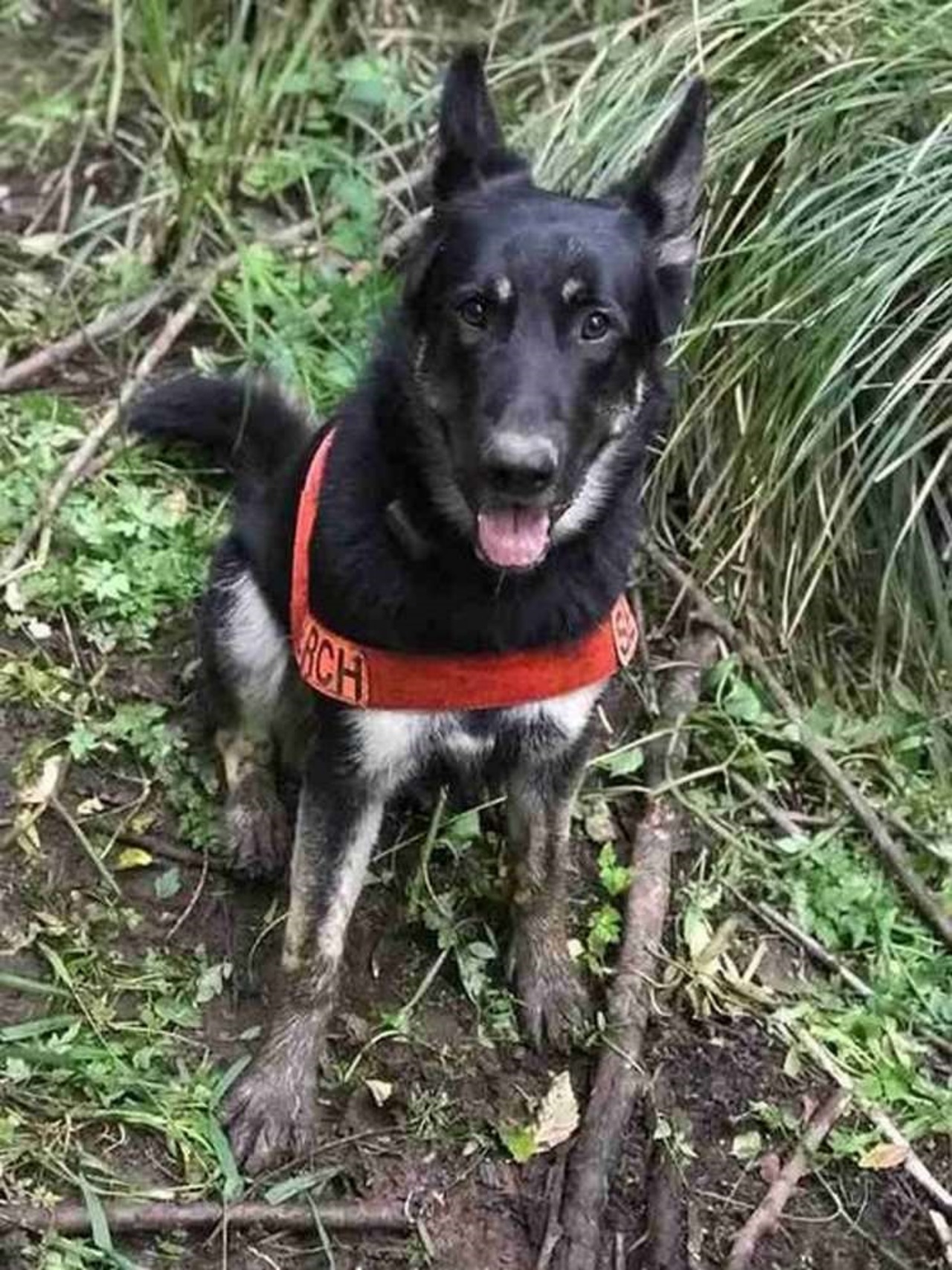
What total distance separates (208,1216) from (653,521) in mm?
1887

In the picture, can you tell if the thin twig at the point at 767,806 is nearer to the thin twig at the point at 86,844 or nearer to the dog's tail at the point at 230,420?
the dog's tail at the point at 230,420

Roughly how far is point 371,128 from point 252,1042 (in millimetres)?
2589

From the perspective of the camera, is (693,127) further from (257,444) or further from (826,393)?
(257,444)

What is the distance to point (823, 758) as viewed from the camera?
12.6 feet

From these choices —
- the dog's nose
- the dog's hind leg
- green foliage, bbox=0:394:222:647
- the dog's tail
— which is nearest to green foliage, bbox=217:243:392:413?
the dog's tail

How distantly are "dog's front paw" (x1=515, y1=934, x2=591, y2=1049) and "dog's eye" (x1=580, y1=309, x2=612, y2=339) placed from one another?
1.17 meters

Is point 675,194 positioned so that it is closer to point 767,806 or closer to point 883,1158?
point 767,806

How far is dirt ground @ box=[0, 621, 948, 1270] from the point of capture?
2.99 metres

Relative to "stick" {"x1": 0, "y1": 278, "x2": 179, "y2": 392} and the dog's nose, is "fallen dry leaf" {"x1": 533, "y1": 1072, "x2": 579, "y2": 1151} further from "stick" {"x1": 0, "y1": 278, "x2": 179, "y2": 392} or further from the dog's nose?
"stick" {"x1": 0, "y1": 278, "x2": 179, "y2": 392}

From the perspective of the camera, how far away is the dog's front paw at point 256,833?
3.39m

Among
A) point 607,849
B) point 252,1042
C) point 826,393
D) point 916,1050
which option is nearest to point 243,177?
point 826,393

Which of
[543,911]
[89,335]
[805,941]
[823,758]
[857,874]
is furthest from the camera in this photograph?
[89,335]

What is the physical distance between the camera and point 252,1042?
3.17m

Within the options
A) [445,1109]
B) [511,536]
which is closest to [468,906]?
[445,1109]
